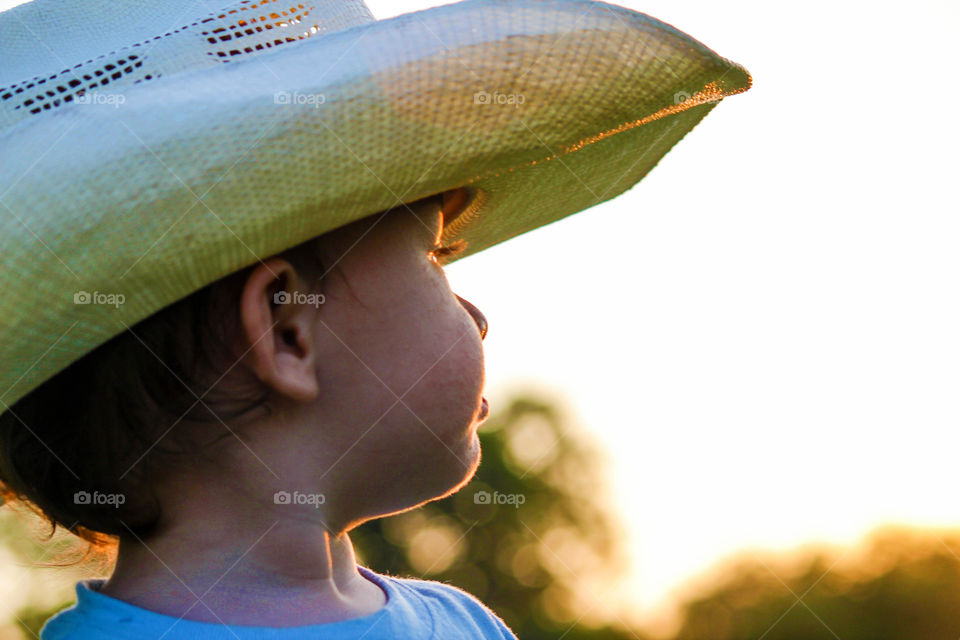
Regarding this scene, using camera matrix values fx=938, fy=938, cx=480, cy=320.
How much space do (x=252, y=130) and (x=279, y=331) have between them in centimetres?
32

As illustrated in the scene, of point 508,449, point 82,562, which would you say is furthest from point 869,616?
point 82,562

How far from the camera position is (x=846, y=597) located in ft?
80.1

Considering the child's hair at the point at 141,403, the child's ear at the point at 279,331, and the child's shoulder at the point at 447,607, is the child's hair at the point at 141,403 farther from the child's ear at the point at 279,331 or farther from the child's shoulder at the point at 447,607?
the child's shoulder at the point at 447,607

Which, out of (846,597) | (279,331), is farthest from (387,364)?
(846,597)

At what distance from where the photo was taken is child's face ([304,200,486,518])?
136cm

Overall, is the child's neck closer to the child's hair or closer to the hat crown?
the child's hair

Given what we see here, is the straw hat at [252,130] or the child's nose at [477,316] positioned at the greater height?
the straw hat at [252,130]

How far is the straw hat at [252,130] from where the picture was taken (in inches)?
43.2

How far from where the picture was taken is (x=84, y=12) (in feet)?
4.49

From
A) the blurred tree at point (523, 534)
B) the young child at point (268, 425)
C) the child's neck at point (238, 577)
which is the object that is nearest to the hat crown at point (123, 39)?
the young child at point (268, 425)

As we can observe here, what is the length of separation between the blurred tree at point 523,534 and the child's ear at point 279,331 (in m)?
16.4

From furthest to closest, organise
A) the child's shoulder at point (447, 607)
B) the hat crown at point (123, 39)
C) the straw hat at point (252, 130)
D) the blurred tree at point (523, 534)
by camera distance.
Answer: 1. the blurred tree at point (523, 534)
2. the child's shoulder at point (447, 607)
3. the hat crown at point (123, 39)
4. the straw hat at point (252, 130)

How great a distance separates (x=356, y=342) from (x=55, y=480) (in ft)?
1.72

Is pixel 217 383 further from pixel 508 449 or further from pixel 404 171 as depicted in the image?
pixel 508 449
